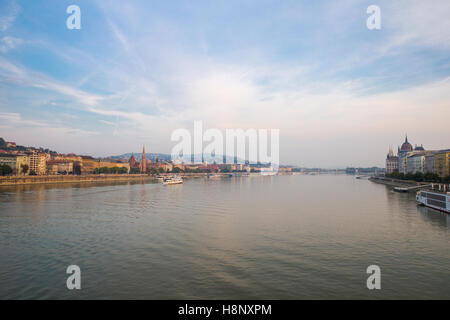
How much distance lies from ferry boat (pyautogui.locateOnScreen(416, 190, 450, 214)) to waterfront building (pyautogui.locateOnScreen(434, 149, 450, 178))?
37293mm

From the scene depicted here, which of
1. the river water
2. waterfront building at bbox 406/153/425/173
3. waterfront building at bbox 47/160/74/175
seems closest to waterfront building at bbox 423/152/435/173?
waterfront building at bbox 406/153/425/173

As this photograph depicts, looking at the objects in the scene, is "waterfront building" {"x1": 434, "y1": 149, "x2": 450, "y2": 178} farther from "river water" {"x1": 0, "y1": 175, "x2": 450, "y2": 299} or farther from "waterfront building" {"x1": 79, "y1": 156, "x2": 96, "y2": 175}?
"waterfront building" {"x1": 79, "y1": 156, "x2": 96, "y2": 175}

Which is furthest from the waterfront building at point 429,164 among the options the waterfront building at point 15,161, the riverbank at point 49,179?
the waterfront building at point 15,161

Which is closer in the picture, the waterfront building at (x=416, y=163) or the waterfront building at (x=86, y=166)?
the waterfront building at (x=416, y=163)

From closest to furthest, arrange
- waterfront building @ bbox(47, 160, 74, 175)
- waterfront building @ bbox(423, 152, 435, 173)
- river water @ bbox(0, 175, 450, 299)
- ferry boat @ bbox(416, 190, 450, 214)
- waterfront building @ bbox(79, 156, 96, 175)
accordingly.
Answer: river water @ bbox(0, 175, 450, 299)
ferry boat @ bbox(416, 190, 450, 214)
waterfront building @ bbox(423, 152, 435, 173)
waterfront building @ bbox(47, 160, 74, 175)
waterfront building @ bbox(79, 156, 96, 175)

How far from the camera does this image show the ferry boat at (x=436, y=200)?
25.7 metres

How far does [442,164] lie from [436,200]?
44.9m

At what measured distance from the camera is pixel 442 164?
211 ft

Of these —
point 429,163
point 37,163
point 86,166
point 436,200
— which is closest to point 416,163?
point 429,163

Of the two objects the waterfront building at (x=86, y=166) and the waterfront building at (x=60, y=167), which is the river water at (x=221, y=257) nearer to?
the waterfront building at (x=86, y=166)

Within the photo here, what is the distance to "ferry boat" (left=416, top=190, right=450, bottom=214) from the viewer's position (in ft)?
84.4

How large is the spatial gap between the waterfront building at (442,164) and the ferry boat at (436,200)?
37.3m
